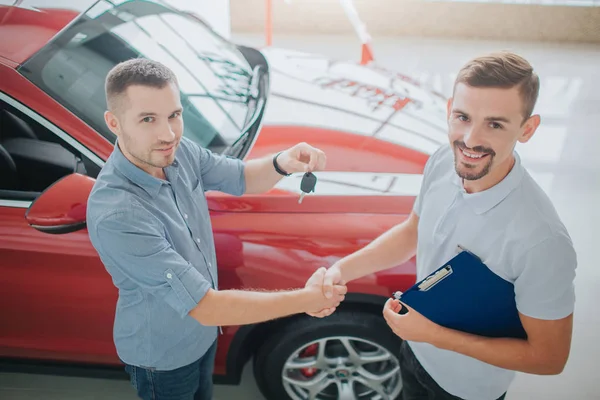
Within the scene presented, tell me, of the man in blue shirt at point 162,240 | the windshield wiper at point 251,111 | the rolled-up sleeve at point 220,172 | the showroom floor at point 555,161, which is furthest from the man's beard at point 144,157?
the showroom floor at point 555,161

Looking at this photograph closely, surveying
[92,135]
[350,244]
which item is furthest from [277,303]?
[92,135]

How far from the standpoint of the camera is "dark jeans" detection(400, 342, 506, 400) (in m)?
1.37

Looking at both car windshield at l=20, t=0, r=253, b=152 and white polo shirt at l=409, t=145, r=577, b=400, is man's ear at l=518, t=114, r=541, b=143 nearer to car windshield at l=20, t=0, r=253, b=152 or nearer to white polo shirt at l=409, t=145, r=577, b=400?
white polo shirt at l=409, t=145, r=577, b=400

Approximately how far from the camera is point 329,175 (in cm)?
178

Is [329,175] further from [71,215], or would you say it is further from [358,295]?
[71,215]

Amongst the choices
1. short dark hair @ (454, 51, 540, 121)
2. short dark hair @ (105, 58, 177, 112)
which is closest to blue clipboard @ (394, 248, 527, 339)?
short dark hair @ (454, 51, 540, 121)

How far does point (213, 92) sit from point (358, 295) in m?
1.12

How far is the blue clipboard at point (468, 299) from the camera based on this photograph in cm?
108

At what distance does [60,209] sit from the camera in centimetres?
144

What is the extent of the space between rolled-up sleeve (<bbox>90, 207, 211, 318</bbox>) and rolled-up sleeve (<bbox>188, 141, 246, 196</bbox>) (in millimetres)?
358

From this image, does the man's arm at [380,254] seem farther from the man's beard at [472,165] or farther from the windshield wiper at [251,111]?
the windshield wiper at [251,111]

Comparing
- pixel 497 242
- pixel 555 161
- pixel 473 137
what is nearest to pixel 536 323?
pixel 497 242

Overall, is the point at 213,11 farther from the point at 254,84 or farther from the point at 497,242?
the point at 497,242

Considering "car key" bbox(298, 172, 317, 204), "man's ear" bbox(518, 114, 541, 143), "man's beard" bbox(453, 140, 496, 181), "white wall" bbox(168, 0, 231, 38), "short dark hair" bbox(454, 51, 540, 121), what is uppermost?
"white wall" bbox(168, 0, 231, 38)
